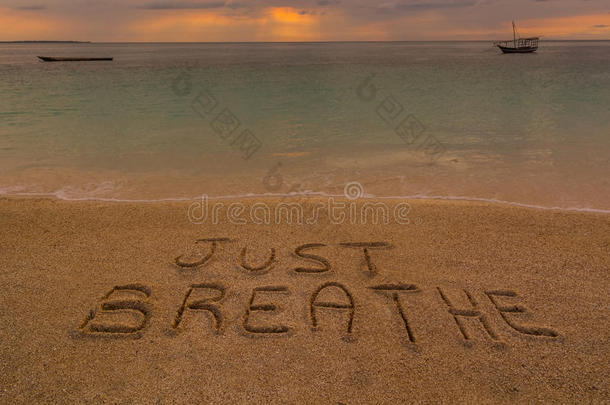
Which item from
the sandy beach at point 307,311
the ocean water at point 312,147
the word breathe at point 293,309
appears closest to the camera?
the sandy beach at point 307,311

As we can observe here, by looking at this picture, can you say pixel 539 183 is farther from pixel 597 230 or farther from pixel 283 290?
pixel 283 290

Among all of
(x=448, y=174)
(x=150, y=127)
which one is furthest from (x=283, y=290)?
(x=150, y=127)

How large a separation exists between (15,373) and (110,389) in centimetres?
68

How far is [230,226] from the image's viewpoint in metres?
4.49

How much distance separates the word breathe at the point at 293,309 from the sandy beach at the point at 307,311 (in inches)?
0.6

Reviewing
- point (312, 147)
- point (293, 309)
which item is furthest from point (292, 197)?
point (312, 147)

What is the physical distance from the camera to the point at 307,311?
10.0 feet

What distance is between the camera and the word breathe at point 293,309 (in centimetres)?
284

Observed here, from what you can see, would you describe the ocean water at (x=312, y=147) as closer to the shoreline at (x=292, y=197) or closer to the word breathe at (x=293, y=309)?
the shoreline at (x=292, y=197)

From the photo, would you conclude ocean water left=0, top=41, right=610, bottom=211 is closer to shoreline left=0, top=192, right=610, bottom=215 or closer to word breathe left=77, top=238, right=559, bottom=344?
shoreline left=0, top=192, right=610, bottom=215

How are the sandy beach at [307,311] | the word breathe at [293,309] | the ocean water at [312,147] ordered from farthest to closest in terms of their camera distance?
the ocean water at [312,147] < the word breathe at [293,309] < the sandy beach at [307,311]

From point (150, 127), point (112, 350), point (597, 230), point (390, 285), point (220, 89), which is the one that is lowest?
point (597, 230)

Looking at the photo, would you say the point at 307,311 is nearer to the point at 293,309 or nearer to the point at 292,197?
the point at 293,309

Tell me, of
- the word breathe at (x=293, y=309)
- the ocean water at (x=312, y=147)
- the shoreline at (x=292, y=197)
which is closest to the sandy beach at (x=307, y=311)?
the word breathe at (x=293, y=309)
